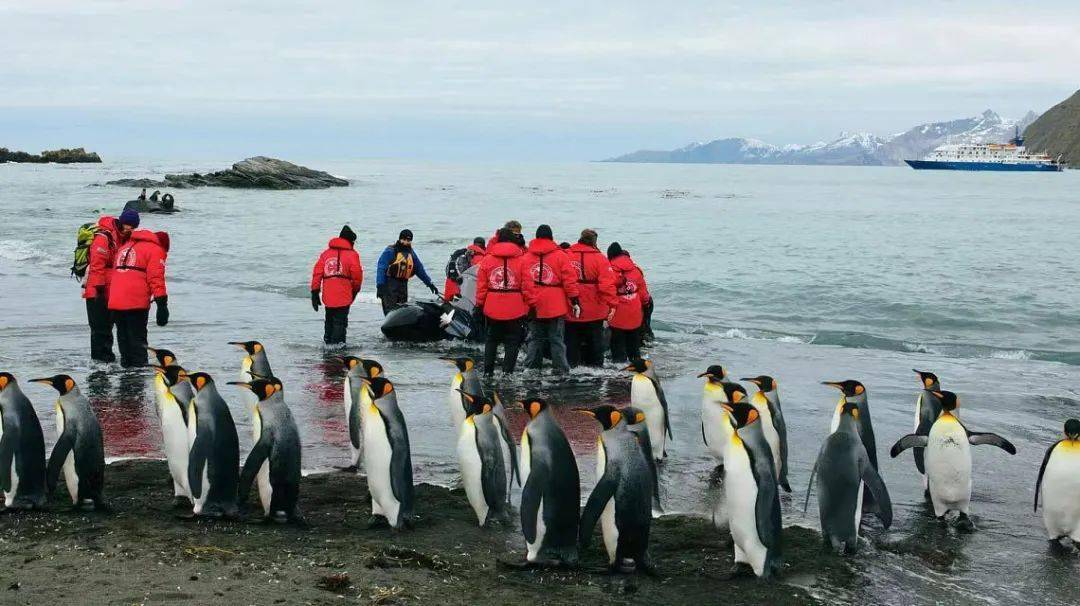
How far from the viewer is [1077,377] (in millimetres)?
14680

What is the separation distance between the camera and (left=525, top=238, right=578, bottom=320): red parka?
11.9 m

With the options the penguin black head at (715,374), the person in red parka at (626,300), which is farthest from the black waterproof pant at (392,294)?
the penguin black head at (715,374)

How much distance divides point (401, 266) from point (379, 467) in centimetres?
828

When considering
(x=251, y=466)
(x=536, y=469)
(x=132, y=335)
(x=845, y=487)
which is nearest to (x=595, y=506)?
(x=536, y=469)

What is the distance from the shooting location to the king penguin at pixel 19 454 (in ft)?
22.4

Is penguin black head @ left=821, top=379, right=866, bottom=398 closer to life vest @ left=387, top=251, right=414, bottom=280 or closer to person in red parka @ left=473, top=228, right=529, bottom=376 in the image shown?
person in red parka @ left=473, top=228, right=529, bottom=376

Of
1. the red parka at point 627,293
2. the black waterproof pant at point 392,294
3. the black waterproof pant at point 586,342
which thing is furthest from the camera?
the black waterproof pant at point 392,294

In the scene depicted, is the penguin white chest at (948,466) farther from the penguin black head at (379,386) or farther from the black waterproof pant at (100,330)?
the black waterproof pant at (100,330)

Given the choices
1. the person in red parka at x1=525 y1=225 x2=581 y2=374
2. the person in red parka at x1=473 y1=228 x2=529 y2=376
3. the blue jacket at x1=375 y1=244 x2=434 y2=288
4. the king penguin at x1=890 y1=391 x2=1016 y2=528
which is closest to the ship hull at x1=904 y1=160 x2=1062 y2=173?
the blue jacket at x1=375 y1=244 x2=434 y2=288

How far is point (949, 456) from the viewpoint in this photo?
7.36 meters

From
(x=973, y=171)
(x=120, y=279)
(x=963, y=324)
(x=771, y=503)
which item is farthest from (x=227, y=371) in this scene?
(x=973, y=171)

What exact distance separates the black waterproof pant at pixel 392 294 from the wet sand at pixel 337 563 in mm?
8005

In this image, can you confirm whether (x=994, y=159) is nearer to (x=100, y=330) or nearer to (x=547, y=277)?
(x=547, y=277)

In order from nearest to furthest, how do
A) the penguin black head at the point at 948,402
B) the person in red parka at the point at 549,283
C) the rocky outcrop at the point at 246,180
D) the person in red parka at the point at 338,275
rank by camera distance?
the penguin black head at the point at 948,402, the person in red parka at the point at 549,283, the person in red parka at the point at 338,275, the rocky outcrop at the point at 246,180
